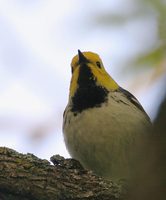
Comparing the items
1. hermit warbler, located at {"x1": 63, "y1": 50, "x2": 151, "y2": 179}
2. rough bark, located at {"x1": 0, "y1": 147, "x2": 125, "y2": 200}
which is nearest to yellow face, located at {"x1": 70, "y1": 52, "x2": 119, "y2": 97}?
hermit warbler, located at {"x1": 63, "y1": 50, "x2": 151, "y2": 179}

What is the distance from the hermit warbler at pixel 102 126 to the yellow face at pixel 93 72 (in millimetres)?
16

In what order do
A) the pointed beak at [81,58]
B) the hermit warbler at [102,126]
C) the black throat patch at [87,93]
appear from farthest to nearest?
the pointed beak at [81,58]
the black throat patch at [87,93]
the hermit warbler at [102,126]

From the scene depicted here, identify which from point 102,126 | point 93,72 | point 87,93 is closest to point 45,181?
point 102,126

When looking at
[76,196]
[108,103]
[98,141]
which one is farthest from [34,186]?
[108,103]

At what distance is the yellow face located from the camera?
5.46m

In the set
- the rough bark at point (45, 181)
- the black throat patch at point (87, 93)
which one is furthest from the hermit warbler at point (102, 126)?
the rough bark at point (45, 181)

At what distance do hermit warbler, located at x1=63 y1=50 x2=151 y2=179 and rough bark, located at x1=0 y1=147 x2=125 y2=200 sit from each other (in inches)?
33.7

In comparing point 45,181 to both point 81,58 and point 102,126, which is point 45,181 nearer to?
point 102,126

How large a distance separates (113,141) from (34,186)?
5.14 feet

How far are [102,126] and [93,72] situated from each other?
1066 millimetres

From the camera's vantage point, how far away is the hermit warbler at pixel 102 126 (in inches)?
182

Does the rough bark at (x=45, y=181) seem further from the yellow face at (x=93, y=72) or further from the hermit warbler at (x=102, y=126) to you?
the yellow face at (x=93, y=72)

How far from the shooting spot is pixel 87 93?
5.30 m

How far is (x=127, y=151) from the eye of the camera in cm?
459
